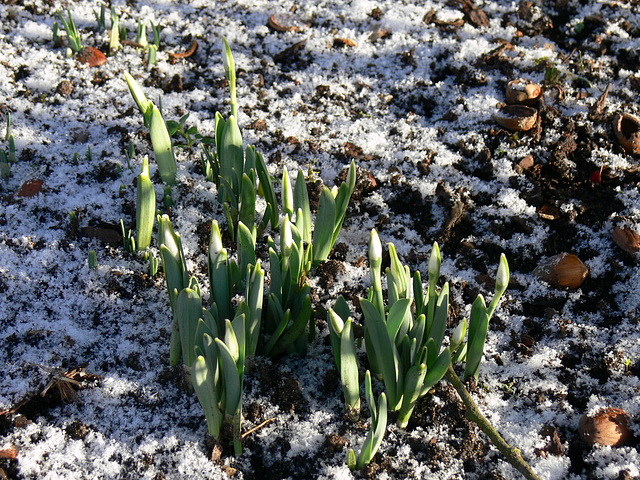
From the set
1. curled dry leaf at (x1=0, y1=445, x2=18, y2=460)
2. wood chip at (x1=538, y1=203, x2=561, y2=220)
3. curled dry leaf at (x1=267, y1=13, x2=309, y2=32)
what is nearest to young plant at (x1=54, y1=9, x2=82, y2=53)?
curled dry leaf at (x1=267, y1=13, x2=309, y2=32)

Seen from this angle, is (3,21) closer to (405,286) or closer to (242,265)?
(242,265)

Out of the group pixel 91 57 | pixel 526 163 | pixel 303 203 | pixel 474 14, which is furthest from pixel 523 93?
pixel 91 57

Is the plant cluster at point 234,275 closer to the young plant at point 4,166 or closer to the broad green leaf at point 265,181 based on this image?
the broad green leaf at point 265,181

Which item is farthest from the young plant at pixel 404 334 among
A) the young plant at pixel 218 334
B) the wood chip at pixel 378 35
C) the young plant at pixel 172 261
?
the wood chip at pixel 378 35

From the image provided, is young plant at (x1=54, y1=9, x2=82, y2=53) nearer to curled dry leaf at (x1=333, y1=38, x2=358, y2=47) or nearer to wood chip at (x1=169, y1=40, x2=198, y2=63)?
wood chip at (x1=169, y1=40, x2=198, y2=63)

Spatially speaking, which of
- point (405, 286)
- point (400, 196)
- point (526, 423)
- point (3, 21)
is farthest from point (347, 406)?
point (3, 21)

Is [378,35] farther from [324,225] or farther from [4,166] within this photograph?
[4,166]

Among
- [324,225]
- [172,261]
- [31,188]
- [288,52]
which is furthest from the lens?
[288,52]
